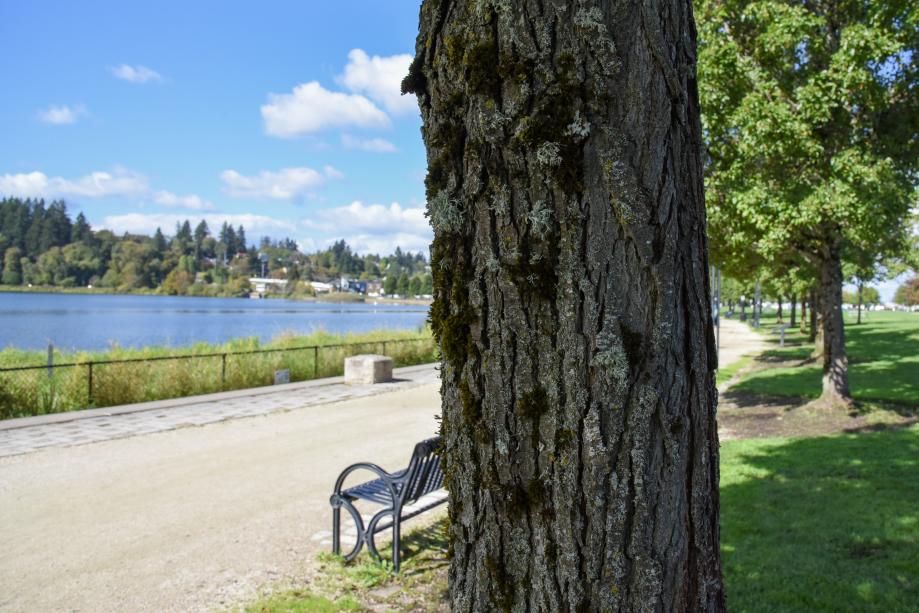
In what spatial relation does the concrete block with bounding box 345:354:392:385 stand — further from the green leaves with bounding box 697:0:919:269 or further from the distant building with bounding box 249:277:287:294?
the distant building with bounding box 249:277:287:294

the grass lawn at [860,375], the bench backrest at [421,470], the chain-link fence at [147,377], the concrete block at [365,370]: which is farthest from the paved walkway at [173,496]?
the grass lawn at [860,375]

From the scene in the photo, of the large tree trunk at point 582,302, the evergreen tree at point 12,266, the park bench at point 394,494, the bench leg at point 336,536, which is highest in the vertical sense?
the evergreen tree at point 12,266

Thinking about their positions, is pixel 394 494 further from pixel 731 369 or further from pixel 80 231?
pixel 80 231

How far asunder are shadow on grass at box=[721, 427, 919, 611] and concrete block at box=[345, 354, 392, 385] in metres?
9.74

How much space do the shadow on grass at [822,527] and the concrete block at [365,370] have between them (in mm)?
9738

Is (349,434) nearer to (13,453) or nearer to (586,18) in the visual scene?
(13,453)

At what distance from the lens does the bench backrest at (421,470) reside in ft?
17.0

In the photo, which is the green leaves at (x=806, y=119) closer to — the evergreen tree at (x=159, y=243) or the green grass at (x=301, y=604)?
the green grass at (x=301, y=604)

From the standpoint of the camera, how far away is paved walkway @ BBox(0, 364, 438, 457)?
398 inches

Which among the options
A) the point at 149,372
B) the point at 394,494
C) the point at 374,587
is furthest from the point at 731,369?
the point at 374,587

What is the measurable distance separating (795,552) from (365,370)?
12.7 m

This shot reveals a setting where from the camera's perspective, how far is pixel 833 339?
→ 1171 centimetres

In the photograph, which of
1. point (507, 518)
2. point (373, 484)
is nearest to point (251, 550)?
point (373, 484)

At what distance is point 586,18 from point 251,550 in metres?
5.15
